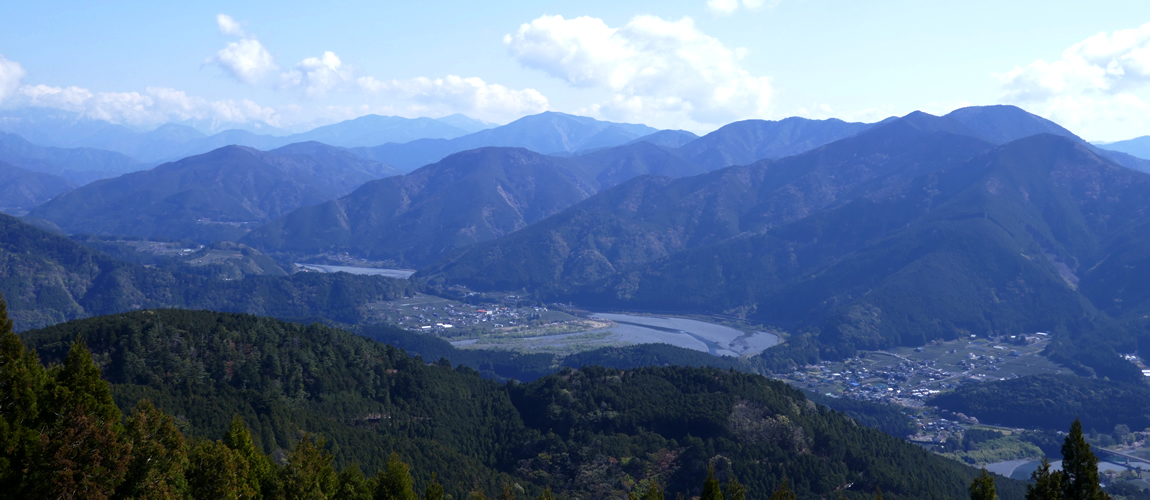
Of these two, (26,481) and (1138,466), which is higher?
(26,481)

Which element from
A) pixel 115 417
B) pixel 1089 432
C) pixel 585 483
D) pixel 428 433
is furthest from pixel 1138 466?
pixel 115 417

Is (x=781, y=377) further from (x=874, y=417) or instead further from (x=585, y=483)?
(x=585, y=483)

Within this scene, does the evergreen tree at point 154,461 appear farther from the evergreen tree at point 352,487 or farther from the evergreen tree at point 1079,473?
the evergreen tree at point 1079,473

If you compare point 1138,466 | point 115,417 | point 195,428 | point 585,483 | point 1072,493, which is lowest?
point 1138,466

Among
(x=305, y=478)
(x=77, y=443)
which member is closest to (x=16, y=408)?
(x=77, y=443)

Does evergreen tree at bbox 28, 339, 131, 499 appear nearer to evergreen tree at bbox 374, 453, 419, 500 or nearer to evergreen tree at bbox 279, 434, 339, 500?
evergreen tree at bbox 279, 434, 339, 500

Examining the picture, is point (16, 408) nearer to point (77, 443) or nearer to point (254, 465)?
point (77, 443)

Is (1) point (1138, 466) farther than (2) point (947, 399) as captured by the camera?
No

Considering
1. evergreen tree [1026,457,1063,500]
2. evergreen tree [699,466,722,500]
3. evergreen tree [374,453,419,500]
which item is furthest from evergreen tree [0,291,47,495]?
evergreen tree [1026,457,1063,500]
